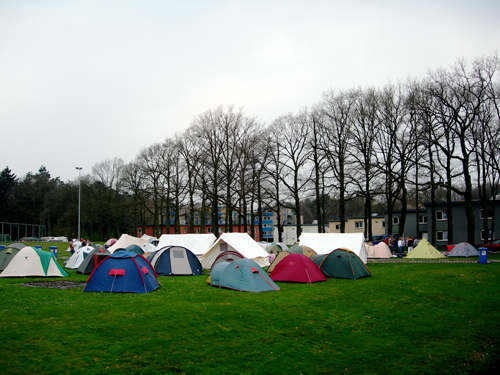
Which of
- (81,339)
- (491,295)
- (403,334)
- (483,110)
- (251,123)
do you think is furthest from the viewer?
(251,123)

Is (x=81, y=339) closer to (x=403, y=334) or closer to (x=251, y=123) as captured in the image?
(x=403, y=334)

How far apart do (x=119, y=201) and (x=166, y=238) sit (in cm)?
3610

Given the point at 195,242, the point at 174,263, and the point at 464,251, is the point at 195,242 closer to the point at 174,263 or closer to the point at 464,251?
the point at 174,263

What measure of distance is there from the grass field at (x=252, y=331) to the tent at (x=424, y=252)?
1414 centimetres

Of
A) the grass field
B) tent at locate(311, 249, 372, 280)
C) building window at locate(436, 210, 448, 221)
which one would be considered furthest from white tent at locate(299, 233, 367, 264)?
building window at locate(436, 210, 448, 221)

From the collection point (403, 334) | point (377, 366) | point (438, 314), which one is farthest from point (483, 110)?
point (377, 366)

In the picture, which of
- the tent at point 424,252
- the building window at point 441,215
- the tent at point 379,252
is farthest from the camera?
the building window at point 441,215

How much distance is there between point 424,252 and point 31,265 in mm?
26261

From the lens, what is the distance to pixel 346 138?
36.0 metres

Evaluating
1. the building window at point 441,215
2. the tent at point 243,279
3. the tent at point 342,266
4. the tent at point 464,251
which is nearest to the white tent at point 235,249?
the tent at point 342,266

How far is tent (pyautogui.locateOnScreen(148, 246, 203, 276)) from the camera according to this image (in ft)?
64.8

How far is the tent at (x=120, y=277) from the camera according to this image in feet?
45.8

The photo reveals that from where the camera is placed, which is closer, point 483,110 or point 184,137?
point 483,110

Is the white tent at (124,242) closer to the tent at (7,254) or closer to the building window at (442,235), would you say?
the tent at (7,254)
